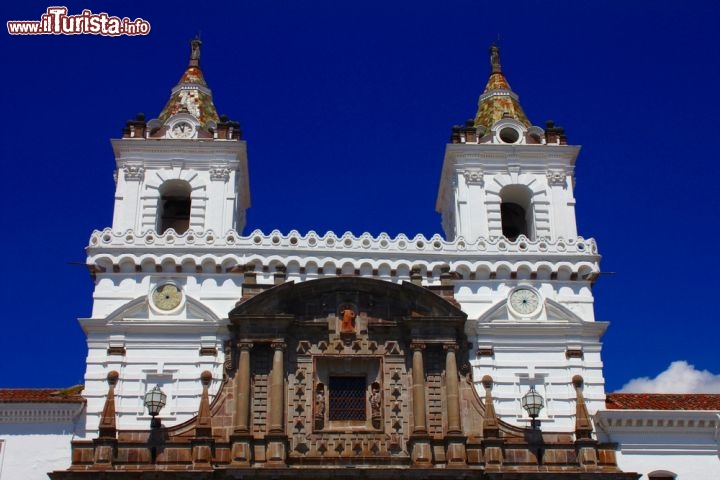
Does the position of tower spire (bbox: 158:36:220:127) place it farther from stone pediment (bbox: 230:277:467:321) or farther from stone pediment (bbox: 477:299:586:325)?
stone pediment (bbox: 477:299:586:325)

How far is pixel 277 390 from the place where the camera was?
101 feet

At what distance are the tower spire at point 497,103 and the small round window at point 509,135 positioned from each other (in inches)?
20.5

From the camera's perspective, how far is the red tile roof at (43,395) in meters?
30.6

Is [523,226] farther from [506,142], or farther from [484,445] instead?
[484,445]

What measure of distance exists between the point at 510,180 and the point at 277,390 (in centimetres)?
1262

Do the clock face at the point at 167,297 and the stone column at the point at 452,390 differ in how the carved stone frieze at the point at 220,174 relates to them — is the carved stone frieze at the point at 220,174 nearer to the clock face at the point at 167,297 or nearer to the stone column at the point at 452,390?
the clock face at the point at 167,297

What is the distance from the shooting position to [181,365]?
32094mm

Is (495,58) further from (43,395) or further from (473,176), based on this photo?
(43,395)

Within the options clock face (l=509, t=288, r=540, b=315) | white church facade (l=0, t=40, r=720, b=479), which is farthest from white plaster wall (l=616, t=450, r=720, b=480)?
clock face (l=509, t=288, r=540, b=315)

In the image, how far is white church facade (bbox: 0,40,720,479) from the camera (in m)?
31.6

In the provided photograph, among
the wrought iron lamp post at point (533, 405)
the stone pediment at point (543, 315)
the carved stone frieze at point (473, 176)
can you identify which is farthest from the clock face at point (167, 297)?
the wrought iron lamp post at point (533, 405)

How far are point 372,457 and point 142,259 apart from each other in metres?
10.4

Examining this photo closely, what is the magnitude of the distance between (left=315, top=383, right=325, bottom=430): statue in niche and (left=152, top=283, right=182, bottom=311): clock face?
576 cm

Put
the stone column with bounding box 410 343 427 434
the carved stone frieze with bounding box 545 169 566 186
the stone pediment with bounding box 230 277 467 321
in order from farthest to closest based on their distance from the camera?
the carved stone frieze with bounding box 545 169 566 186 → the stone pediment with bounding box 230 277 467 321 → the stone column with bounding box 410 343 427 434
